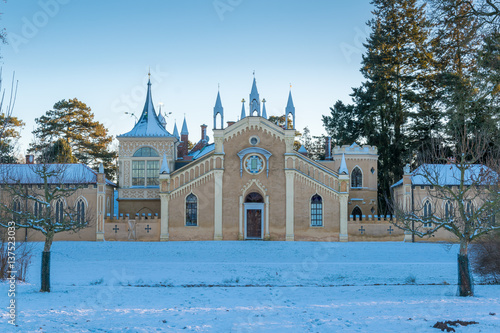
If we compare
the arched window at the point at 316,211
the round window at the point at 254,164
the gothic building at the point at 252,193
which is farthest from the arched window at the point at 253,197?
the arched window at the point at 316,211

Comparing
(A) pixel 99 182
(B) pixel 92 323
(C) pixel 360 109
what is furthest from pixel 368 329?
(C) pixel 360 109

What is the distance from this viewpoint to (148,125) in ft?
138

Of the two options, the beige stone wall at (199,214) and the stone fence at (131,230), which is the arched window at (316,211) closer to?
the beige stone wall at (199,214)

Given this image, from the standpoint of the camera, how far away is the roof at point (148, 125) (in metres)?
41.4

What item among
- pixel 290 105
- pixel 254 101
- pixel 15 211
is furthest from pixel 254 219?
pixel 15 211

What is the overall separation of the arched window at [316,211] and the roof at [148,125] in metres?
12.6

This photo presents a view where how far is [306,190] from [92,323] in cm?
2501

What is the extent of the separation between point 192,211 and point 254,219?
161 inches

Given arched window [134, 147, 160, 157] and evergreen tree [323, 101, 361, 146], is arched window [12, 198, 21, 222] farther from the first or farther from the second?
evergreen tree [323, 101, 361, 146]

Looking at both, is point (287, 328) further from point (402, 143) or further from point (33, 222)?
point (402, 143)

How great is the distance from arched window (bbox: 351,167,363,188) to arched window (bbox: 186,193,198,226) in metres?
12.7

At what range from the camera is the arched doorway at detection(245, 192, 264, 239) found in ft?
118

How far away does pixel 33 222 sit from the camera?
1617 centimetres

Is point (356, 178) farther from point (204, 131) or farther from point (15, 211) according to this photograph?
point (15, 211)
